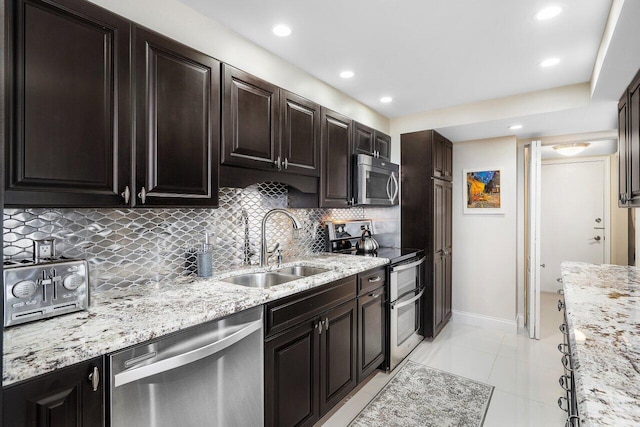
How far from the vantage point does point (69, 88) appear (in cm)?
121

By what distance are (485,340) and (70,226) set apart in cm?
380

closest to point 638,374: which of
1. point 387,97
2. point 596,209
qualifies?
point 387,97

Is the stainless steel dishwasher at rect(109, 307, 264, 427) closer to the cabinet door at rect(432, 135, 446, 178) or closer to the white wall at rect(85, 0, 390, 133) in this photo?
the white wall at rect(85, 0, 390, 133)

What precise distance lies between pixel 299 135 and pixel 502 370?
8.78 feet

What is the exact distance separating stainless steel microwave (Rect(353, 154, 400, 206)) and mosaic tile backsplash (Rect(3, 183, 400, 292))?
2.02ft

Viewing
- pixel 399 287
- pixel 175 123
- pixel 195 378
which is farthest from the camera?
pixel 399 287

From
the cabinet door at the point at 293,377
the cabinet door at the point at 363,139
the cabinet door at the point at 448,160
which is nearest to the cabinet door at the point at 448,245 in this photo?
the cabinet door at the point at 448,160

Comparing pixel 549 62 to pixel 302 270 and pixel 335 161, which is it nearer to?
pixel 335 161

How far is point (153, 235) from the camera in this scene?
1.81 metres

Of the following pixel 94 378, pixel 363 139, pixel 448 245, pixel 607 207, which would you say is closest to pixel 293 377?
pixel 94 378

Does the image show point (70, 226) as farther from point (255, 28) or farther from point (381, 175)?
point (381, 175)

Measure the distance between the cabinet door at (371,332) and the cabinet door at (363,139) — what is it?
1.32 meters

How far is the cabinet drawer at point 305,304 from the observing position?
66.2 inches

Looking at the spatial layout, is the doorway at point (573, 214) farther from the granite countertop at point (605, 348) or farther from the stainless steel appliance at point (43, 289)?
the stainless steel appliance at point (43, 289)
